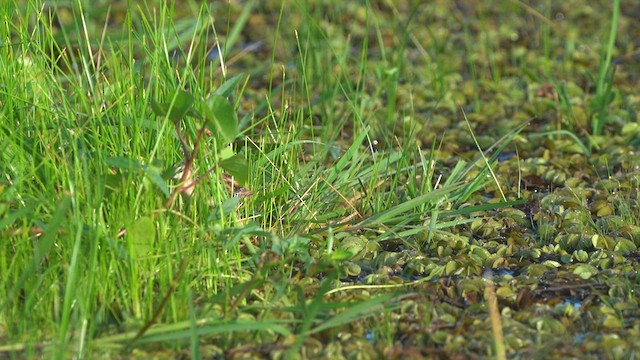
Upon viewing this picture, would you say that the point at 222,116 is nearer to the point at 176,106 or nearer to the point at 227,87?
the point at 176,106

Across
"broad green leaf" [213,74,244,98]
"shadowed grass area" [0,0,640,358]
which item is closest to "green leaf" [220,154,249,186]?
"shadowed grass area" [0,0,640,358]

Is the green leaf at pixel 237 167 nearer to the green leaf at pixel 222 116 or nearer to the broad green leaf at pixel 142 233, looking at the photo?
the green leaf at pixel 222 116

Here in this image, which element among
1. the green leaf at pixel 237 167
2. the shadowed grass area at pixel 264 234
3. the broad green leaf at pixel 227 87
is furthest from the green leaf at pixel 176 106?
the broad green leaf at pixel 227 87

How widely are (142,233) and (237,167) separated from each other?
1.00ft

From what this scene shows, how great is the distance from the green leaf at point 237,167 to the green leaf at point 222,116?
72mm

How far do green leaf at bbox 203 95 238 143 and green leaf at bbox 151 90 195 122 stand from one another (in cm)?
5

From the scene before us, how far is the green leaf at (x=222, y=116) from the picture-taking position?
2.30m

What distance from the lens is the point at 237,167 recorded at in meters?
2.44

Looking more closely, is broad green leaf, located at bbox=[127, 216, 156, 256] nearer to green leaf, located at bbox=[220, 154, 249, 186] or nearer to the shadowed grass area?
the shadowed grass area

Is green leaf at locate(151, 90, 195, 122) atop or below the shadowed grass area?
atop

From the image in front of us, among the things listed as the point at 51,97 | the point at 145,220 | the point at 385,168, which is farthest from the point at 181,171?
the point at 385,168

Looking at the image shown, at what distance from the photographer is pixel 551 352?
2.15m

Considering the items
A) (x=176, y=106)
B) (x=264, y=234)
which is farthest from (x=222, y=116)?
(x=264, y=234)

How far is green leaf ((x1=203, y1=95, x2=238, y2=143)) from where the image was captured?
2.30 meters
